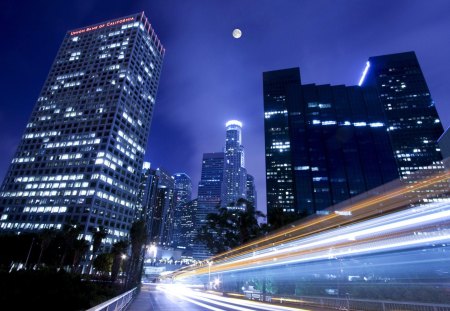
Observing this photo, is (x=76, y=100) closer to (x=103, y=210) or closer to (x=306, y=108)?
(x=103, y=210)

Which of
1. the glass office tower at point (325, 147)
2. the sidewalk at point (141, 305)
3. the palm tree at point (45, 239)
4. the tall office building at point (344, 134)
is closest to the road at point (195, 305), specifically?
the sidewalk at point (141, 305)

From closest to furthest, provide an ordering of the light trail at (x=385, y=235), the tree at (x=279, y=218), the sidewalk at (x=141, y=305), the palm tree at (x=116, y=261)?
the light trail at (x=385, y=235)
the sidewalk at (x=141, y=305)
the palm tree at (x=116, y=261)
the tree at (x=279, y=218)

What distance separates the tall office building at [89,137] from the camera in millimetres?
108062

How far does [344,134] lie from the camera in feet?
429

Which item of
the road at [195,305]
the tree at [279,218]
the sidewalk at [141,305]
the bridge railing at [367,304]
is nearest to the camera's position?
the bridge railing at [367,304]

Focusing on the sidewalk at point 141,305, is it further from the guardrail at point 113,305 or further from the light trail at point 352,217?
the light trail at point 352,217

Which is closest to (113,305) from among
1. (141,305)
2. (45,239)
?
(141,305)

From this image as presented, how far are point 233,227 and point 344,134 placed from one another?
96.7 metres

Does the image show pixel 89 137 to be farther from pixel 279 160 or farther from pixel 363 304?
pixel 363 304

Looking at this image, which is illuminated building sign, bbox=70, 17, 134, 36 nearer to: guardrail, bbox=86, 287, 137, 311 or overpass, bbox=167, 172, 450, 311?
overpass, bbox=167, 172, 450, 311

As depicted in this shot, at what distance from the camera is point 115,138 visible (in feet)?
401

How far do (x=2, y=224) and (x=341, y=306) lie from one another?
444 feet

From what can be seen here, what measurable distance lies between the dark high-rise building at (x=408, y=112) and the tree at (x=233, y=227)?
12327 centimetres

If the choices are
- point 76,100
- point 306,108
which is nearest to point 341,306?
point 306,108
